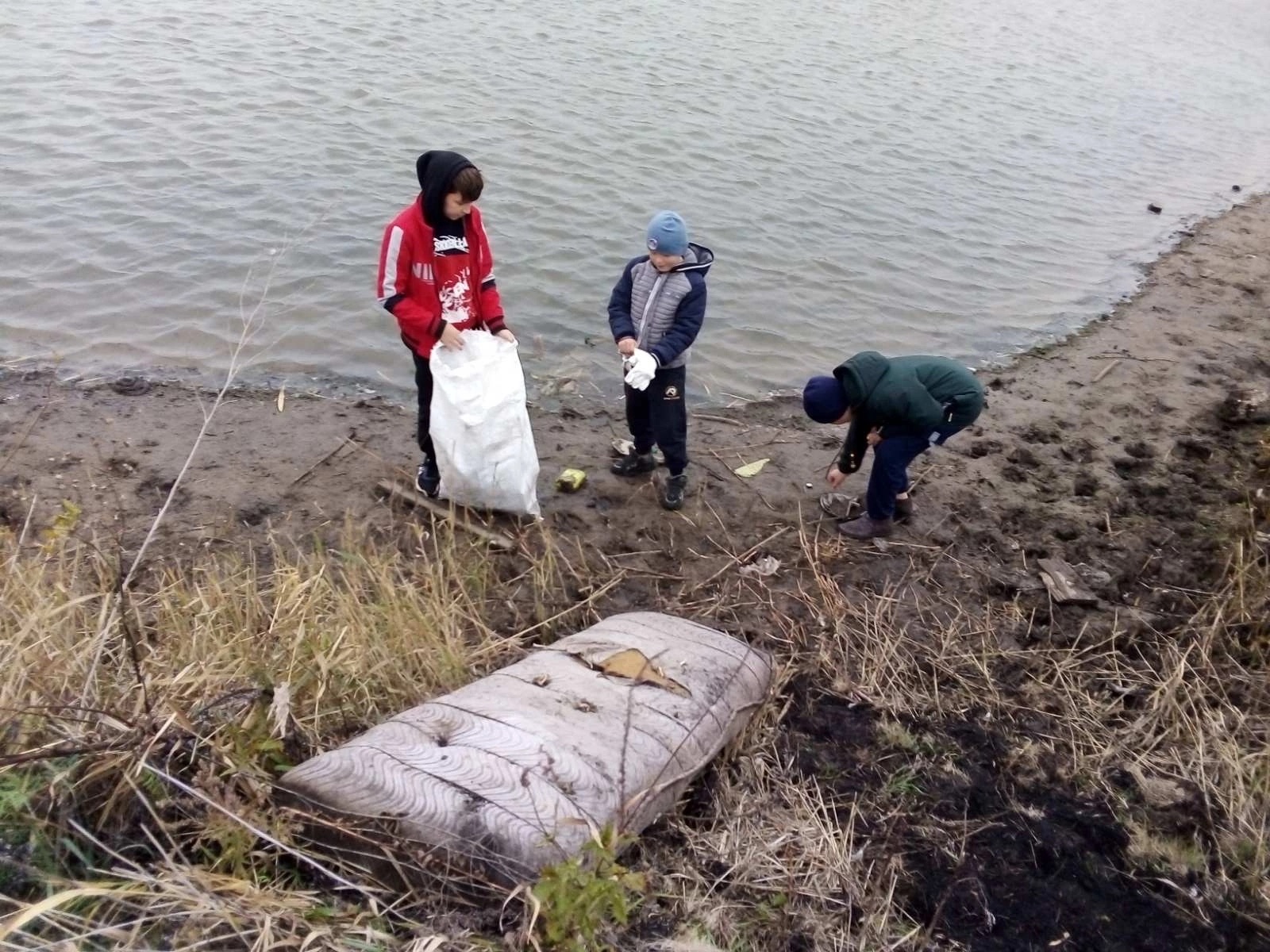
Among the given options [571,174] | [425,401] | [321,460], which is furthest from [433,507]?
[571,174]

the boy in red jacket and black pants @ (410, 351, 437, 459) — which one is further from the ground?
the boy in red jacket

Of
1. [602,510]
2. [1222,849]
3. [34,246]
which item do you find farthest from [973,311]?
[34,246]

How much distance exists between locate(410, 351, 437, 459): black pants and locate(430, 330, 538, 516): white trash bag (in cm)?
14

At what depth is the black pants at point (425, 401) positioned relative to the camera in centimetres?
431

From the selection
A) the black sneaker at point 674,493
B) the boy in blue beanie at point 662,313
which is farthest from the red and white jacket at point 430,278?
the black sneaker at point 674,493

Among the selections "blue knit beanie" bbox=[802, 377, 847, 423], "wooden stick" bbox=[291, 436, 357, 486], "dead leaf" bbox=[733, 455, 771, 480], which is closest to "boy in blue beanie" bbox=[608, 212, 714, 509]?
"blue knit beanie" bbox=[802, 377, 847, 423]

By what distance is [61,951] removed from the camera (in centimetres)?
183

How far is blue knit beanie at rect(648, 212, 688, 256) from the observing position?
4125 mm

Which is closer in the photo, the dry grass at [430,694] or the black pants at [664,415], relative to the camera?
the dry grass at [430,694]

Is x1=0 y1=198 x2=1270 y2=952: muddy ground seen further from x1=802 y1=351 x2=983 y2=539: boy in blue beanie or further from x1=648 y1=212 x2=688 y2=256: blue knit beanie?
x1=648 y1=212 x2=688 y2=256: blue knit beanie

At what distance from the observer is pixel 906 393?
13.6ft

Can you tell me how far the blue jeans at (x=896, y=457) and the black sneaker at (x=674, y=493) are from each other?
0.94 meters

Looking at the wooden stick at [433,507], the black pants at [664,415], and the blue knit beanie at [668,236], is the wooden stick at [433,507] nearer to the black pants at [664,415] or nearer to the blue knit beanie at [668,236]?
the black pants at [664,415]

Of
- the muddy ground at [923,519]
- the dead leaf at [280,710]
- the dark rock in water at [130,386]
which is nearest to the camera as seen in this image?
the dead leaf at [280,710]
